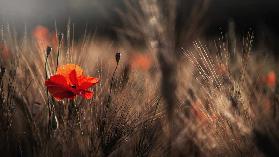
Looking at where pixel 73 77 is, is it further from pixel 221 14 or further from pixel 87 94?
pixel 221 14

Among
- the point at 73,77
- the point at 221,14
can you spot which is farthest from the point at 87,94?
the point at 221,14

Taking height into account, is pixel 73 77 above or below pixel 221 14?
below

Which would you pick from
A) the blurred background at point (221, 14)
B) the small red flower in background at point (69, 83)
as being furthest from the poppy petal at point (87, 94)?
the blurred background at point (221, 14)

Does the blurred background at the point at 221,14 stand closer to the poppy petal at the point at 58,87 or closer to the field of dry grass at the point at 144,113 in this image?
the field of dry grass at the point at 144,113

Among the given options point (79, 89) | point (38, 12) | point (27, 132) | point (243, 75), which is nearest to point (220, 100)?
point (243, 75)

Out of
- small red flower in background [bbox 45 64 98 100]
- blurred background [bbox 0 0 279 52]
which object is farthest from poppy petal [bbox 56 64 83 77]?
blurred background [bbox 0 0 279 52]

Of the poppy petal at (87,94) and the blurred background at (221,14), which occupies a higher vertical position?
the blurred background at (221,14)

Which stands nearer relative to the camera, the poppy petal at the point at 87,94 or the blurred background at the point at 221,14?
the poppy petal at the point at 87,94

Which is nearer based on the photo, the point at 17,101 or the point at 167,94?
the point at 167,94

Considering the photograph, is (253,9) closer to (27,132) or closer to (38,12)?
(27,132)
